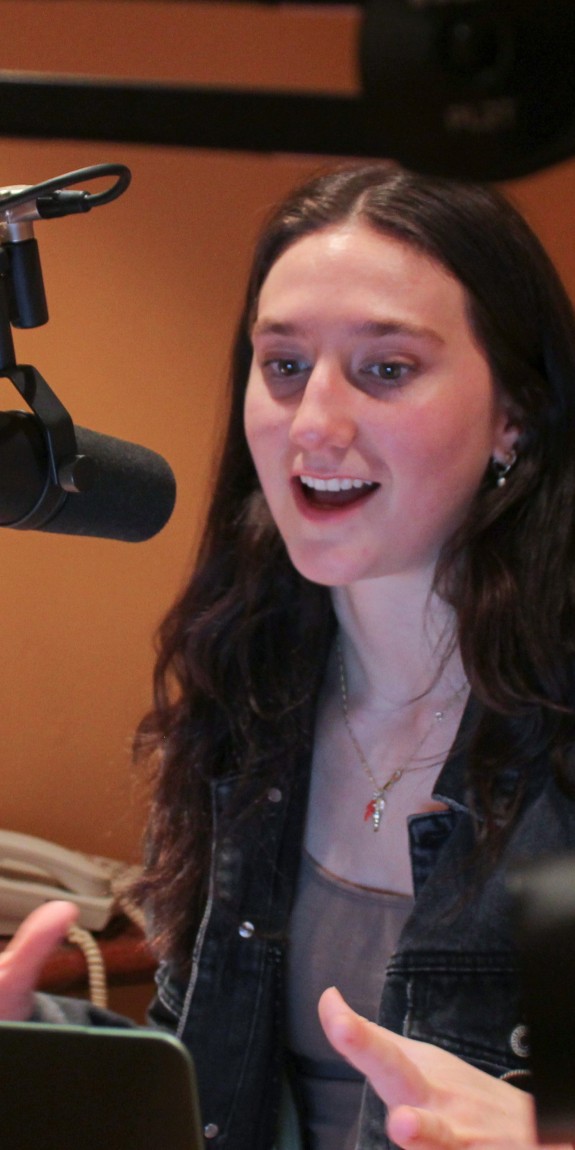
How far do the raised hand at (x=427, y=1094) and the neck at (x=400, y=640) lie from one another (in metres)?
0.56

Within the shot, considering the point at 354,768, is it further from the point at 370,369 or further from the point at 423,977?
the point at 370,369

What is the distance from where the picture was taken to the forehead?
1.24 m

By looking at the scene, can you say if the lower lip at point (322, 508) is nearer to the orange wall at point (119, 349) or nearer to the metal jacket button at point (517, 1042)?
the metal jacket button at point (517, 1042)

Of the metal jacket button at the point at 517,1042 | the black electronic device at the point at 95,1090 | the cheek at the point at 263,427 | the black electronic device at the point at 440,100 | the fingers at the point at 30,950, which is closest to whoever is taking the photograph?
the black electronic device at the point at 440,100

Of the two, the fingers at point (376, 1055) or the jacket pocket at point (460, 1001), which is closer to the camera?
the fingers at point (376, 1055)

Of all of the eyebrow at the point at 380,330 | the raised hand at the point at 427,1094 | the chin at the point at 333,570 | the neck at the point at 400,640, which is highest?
the eyebrow at the point at 380,330

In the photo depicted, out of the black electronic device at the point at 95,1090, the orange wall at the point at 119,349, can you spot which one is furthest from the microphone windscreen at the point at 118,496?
the orange wall at the point at 119,349

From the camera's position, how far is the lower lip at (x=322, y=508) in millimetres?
1224

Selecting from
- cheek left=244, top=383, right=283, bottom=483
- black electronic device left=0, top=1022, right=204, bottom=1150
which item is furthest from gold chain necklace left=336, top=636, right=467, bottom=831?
black electronic device left=0, top=1022, right=204, bottom=1150

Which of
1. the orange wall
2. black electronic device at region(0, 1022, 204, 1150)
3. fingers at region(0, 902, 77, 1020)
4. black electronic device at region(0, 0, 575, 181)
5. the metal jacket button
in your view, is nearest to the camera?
black electronic device at region(0, 0, 575, 181)

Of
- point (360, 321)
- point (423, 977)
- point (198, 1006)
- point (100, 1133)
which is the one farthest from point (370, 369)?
point (100, 1133)

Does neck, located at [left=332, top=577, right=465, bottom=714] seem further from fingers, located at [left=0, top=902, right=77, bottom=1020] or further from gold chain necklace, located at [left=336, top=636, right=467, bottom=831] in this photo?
fingers, located at [left=0, top=902, right=77, bottom=1020]

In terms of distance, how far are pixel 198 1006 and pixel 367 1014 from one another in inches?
7.5

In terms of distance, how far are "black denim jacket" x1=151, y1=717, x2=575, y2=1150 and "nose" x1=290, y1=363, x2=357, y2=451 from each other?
1.18 ft
